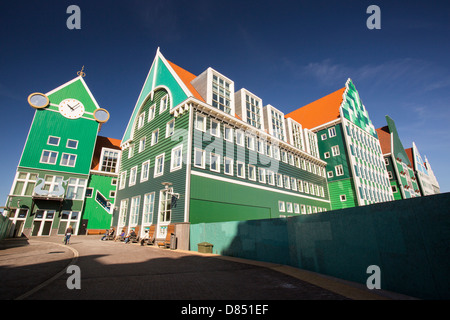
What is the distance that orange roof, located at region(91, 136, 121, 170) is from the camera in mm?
33456

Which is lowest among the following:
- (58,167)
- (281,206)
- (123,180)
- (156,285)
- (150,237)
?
(156,285)

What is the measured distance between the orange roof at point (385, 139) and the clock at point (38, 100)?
58469 mm

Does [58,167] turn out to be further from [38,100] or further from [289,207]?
[289,207]

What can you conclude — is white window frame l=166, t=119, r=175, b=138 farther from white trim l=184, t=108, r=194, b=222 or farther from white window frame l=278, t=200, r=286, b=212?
white window frame l=278, t=200, r=286, b=212

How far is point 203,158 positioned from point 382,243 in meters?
13.8

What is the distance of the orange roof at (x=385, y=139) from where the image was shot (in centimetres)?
4511

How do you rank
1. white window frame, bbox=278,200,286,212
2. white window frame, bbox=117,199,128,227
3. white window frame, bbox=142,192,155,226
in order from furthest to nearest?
1. white window frame, bbox=278,200,286,212
2. white window frame, bbox=117,199,128,227
3. white window frame, bbox=142,192,155,226

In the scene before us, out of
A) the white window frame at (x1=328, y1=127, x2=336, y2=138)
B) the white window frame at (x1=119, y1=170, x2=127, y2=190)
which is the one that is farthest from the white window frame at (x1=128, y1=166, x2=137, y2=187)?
the white window frame at (x1=328, y1=127, x2=336, y2=138)

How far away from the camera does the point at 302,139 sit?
32.1 metres

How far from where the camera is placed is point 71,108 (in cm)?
3209

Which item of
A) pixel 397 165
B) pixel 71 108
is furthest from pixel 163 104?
pixel 397 165

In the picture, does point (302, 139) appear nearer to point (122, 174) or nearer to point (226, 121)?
point (226, 121)

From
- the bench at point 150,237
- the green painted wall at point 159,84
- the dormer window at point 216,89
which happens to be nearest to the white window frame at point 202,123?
the dormer window at point 216,89

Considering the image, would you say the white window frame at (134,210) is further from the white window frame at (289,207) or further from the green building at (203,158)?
the white window frame at (289,207)
